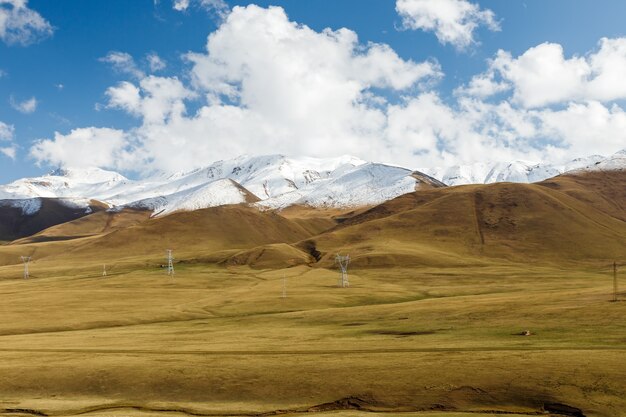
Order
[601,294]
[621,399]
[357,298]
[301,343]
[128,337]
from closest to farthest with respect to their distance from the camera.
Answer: [621,399]
[301,343]
[128,337]
[601,294]
[357,298]

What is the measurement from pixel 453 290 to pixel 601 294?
7031 centimetres

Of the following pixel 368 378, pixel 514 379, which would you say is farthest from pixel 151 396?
pixel 514 379

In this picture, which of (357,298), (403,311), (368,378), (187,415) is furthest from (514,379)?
(357,298)

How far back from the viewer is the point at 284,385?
51.8m

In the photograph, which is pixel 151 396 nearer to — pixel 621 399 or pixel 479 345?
pixel 479 345

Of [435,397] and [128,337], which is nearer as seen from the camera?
[435,397]

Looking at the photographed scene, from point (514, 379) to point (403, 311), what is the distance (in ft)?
177

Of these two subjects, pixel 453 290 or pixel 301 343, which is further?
pixel 453 290

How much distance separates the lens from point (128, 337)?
87125mm

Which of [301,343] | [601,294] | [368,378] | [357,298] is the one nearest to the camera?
[368,378]

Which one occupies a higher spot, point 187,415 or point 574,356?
point 574,356

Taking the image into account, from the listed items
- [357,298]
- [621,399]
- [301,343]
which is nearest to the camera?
[621,399]

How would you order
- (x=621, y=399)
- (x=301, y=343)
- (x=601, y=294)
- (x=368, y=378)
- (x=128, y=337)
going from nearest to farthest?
(x=621, y=399), (x=368, y=378), (x=301, y=343), (x=128, y=337), (x=601, y=294)

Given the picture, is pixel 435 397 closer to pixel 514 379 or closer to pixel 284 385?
pixel 514 379
